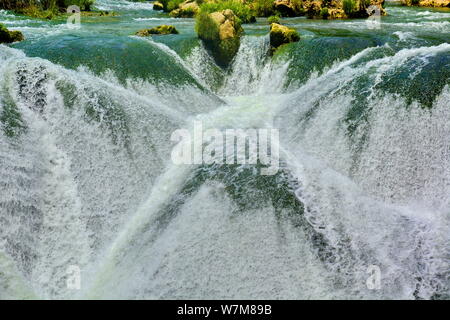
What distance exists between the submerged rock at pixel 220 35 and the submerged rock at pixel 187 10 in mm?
9722

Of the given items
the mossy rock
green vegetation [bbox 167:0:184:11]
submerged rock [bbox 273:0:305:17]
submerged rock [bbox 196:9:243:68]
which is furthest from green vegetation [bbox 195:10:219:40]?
green vegetation [bbox 167:0:184:11]

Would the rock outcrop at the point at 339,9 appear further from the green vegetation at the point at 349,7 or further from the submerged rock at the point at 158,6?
the submerged rock at the point at 158,6

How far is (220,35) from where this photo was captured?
38.8 ft

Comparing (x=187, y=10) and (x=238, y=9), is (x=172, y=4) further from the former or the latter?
(x=238, y=9)

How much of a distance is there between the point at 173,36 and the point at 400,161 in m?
8.35

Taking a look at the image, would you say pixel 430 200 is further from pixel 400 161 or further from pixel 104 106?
pixel 104 106

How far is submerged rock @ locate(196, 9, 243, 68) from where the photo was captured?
38.9 feet

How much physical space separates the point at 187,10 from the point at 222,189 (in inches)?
689

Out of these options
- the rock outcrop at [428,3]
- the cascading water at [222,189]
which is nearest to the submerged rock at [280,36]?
the cascading water at [222,189]

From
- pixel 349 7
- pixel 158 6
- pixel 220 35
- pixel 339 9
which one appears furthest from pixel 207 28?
pixel 158 6

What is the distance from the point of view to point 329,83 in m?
9.19

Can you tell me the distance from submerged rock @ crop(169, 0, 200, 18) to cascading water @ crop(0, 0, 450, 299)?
488 inches

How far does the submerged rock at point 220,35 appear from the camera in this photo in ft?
38.9

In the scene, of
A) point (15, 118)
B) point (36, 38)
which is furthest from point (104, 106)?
point (36, 38)
